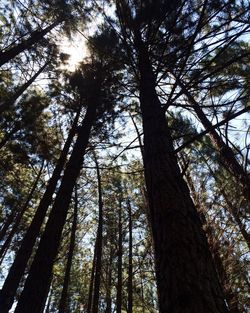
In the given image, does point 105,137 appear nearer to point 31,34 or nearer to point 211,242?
point 31,34

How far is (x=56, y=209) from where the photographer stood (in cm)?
575

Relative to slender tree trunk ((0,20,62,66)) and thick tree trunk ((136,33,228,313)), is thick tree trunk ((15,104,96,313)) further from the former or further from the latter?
thick tree trunk ((136,33,228,313))

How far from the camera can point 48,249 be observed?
5.06 m

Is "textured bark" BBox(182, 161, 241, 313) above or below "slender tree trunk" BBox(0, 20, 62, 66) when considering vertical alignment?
below

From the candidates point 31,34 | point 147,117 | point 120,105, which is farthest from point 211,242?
point 31,34

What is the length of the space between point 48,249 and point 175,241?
369cm

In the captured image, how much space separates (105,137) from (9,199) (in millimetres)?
7402

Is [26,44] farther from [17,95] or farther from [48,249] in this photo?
[48,249]

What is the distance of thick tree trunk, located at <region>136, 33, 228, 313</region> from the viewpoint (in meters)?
1.67

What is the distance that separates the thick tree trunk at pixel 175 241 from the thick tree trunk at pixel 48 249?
310 centimetres

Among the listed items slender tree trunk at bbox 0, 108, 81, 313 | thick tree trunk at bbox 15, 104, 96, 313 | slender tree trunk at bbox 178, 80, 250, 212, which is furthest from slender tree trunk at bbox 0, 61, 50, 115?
slender tree trunk at bbox 178, 80, 250, 212

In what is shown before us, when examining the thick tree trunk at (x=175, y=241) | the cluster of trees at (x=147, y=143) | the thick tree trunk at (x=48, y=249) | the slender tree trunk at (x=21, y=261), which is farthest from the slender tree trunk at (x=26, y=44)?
the thick tree trunk at (x=175, y=241)

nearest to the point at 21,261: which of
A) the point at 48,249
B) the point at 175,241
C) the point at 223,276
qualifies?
the point at 48,249

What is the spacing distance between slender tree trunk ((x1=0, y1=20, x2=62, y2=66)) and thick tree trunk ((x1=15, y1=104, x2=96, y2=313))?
2926 mm
